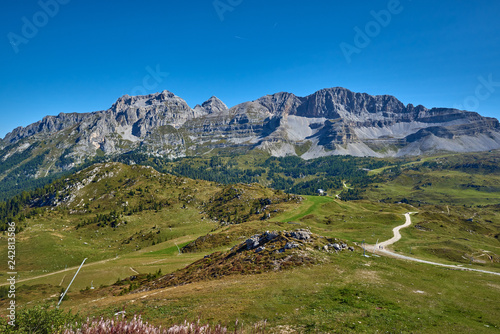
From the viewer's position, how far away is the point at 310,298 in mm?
30297

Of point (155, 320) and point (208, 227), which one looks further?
point (208, 227)

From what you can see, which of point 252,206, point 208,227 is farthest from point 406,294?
point 252,206

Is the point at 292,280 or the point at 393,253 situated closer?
the point at 292,280

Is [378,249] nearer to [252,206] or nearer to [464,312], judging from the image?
[464,312]

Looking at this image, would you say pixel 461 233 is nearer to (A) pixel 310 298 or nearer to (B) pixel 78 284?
(A) pixel 310 298

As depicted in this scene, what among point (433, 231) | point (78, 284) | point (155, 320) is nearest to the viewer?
point (155, 320)

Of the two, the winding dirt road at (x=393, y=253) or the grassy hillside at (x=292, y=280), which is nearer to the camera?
the grassy hillside at (x=292, y=280)

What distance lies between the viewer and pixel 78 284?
3278 inches

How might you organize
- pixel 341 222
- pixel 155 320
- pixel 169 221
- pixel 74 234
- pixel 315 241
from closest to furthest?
1. pixel 155 320
2. pixel 315 241
3. pixel 341 222
4. pixel 74 234
5. pixel 169 221

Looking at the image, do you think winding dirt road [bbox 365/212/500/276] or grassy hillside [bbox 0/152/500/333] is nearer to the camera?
grassy hillside [bbox 0/152/500/333]

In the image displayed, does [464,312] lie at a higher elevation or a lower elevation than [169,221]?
higher

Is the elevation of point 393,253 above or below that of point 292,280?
below

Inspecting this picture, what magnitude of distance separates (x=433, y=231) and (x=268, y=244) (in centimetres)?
9180

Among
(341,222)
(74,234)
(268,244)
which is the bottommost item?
(74,234)
